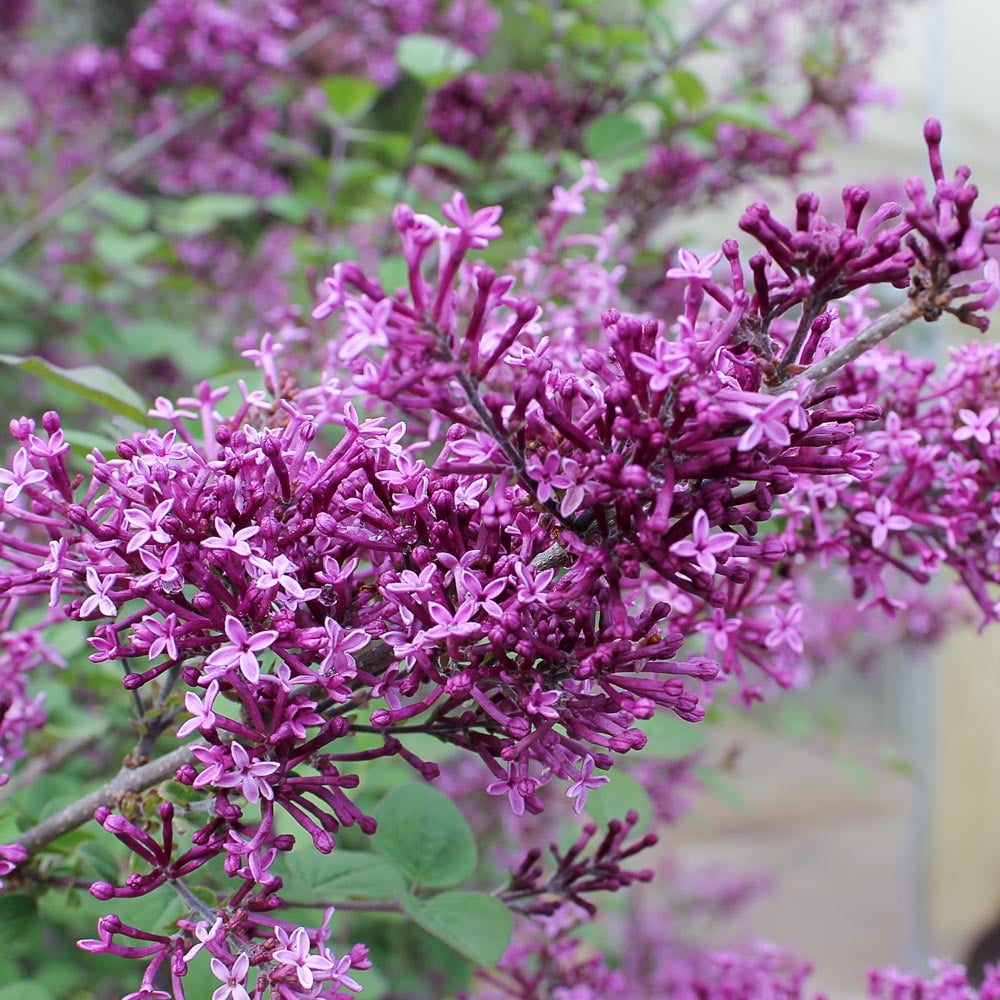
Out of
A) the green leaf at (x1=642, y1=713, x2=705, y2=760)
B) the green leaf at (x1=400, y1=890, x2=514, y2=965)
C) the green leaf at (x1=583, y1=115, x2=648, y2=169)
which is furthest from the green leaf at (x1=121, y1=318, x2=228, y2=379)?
the green leaf at (x1=400, y1=890, x2=514, y2=965)

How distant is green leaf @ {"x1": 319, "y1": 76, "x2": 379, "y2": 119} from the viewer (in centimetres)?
163

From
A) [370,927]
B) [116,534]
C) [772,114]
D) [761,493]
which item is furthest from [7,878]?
[772,114]

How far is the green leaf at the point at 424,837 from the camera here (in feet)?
2.53

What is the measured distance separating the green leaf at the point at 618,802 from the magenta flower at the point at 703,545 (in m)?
0.45

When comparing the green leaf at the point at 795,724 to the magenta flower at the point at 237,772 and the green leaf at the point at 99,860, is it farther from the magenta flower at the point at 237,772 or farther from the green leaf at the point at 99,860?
the magenta flower at the point at 237,772

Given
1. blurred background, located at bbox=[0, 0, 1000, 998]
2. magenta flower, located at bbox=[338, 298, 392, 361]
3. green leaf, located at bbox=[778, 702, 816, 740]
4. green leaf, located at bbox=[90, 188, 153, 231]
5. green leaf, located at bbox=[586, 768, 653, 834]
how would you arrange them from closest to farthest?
1. magenta flower, located at bbox=[338, 298, 392, 361]
2. green leaf, located at bbox=[586, 768, 653, 834]
3. green leaf, located at bbox=[90, 188, 153, 231]
4. green leaf, located at bbox=[778, 702, 816, 740]
5. blurred background, located at bbox=[0, 0, 1000, 998]

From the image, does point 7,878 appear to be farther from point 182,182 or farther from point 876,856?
point 876,856

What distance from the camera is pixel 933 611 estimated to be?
2.01 meters

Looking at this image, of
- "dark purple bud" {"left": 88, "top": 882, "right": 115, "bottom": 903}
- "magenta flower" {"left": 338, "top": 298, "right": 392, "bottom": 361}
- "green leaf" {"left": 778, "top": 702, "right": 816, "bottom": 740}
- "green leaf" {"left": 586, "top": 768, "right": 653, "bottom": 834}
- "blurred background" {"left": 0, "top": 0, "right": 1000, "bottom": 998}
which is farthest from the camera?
"blurred background" {"left": 0, "top": 0, "right": 1000, "bottom": 998}

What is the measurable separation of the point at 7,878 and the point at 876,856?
161 inches

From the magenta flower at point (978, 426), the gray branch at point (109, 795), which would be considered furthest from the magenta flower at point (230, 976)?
the magenta flower at point (978, 426)

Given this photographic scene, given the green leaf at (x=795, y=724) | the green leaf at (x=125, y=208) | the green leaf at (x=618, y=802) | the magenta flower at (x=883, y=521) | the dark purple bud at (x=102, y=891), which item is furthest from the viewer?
the green leaf at (x=795, y=724)

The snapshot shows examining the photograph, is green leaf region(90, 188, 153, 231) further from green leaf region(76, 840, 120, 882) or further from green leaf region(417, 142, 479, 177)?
green leaf region(76, 840, 120, 882)

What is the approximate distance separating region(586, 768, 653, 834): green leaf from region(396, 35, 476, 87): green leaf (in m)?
1.00
